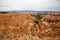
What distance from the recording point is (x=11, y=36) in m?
1.49

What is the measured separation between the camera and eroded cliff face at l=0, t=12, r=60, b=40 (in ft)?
4.92

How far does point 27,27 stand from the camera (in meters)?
1.66

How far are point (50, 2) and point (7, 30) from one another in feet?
3.37

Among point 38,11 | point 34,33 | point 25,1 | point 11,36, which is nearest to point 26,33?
point 34,33

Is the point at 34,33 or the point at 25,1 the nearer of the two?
the point at 34,33

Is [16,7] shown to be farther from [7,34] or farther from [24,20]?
[7,34]

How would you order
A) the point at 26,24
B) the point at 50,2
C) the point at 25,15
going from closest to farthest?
1. the point at 26,24
2. the point at 25,15
3. the point at 50,2

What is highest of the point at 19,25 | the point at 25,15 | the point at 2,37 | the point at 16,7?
the point at 16,7

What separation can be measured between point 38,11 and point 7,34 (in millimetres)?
781

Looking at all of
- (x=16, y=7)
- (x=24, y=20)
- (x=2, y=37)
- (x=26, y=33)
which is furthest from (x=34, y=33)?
(x=16, y=7)

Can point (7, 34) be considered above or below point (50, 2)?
below

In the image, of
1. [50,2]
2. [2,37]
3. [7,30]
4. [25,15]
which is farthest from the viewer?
[50,2]

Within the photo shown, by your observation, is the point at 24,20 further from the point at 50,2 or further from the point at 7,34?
the point at 50,2

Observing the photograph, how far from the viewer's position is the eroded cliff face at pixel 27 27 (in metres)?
1.50
